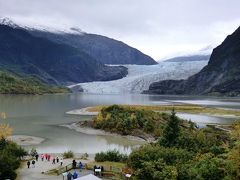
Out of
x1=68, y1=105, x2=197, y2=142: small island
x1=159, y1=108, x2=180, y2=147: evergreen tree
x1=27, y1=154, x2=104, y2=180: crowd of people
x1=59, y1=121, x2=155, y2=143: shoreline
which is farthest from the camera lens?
x1=68, y1=105, x2=197, y2=142: small island

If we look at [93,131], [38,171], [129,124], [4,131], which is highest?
[4,131]

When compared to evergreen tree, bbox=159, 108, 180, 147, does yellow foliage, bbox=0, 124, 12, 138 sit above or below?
below

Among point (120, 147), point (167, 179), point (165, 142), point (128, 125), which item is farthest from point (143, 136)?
point (167, 179)

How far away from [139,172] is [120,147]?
Answer: 3308 cm

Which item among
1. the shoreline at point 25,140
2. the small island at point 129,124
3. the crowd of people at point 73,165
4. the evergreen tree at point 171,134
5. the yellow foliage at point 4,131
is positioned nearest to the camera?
the crowd of people at point 73,165

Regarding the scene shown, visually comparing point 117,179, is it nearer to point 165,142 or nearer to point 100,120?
point 165,142

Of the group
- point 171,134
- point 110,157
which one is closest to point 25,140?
point 110,157

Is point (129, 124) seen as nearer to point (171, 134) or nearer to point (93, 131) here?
point (93, 131)

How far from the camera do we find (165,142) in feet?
161

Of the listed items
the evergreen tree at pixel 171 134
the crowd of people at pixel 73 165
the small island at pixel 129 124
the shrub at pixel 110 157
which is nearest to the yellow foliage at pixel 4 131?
the crowd of people at pixel 73 165

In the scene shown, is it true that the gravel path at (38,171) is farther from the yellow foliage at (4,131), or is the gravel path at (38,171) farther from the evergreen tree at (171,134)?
the evergreen tree at (171,134)

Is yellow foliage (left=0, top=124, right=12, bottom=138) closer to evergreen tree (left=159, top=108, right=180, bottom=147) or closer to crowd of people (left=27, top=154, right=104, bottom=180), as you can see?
crowd of people (left=27, top=154, right=104, bottom=180)

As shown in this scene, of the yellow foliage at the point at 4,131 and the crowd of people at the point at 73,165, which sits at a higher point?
the yellow foliage at the point at 4,131

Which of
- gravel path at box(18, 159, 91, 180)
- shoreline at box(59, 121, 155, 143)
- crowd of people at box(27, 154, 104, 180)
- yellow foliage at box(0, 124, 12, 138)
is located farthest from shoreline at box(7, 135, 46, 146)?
gravel path at box(18, 159, 91, 180)
